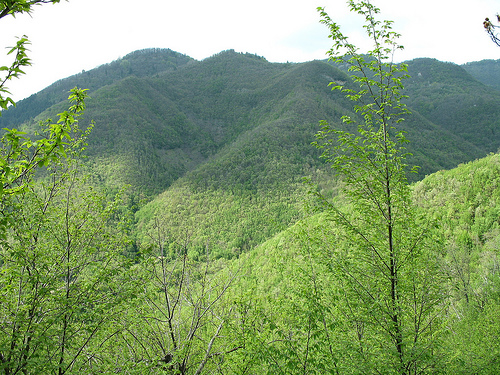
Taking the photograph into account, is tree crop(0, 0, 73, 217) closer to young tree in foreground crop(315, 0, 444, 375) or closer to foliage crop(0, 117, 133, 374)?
foliage crop(0, 117, 133, 374)

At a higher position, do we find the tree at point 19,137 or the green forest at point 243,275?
the tree at point 19,137

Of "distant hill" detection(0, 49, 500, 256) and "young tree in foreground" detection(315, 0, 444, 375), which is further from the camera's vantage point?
"distant hill" detection(0, 49, 500, 256)

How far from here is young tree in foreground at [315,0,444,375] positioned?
4914 mm

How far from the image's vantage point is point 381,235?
17.6ft

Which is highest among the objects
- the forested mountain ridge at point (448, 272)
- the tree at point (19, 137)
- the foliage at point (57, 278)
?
the tree at point (19, 137)

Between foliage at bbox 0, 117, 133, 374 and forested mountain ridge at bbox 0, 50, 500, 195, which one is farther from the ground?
forested mountain ridge at bbox 0, 50, 500, 195

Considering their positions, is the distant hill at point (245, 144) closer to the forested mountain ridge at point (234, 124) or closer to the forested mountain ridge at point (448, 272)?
the forested mountain ridge at point (234, 124)

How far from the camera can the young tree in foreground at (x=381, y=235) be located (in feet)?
16.1

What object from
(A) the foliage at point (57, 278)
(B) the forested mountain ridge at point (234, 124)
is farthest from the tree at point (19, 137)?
(B) the forested mountain ridge at point (234, 124)

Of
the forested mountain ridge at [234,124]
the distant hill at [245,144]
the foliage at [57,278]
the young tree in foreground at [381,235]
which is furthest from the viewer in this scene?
the forested mountain ridge at [234,124]

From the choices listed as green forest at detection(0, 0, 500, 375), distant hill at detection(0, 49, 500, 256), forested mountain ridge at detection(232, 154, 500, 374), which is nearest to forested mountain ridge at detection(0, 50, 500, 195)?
distant hill at detection(0, 49, 500, 256)

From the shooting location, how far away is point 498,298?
57.8ft

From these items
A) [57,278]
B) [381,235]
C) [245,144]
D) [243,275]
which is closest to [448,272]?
[381,235]

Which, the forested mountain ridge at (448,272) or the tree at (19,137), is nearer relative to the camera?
the tree at (19,137)
